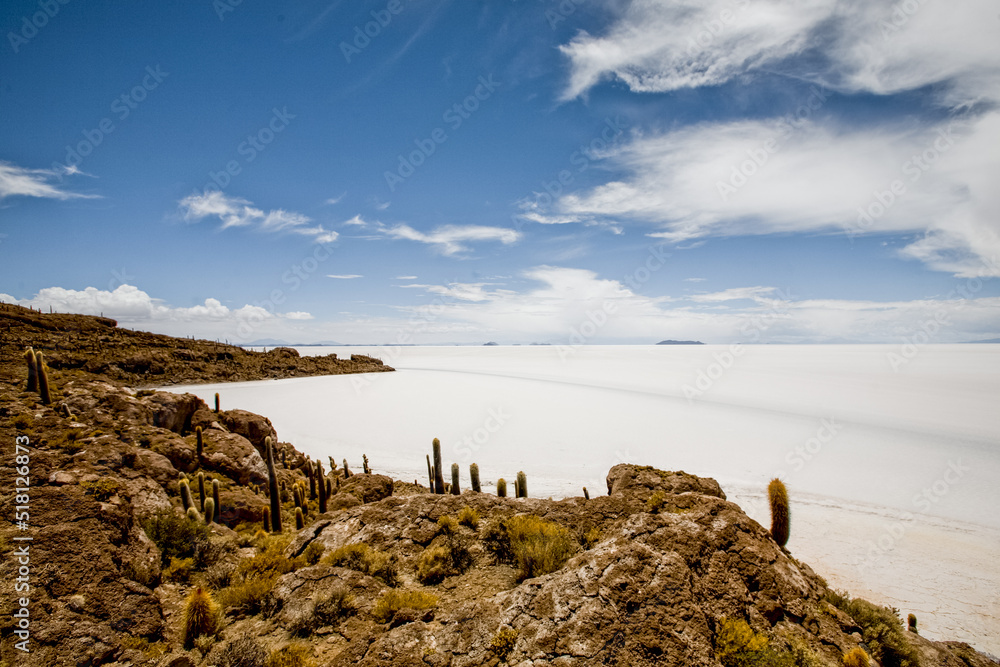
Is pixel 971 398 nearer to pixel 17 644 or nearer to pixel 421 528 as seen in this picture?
pixel 421 528

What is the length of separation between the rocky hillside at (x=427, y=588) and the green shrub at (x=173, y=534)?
0.10 ft

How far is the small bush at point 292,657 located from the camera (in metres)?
4.02

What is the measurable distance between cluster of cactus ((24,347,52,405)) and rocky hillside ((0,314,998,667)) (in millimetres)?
2573

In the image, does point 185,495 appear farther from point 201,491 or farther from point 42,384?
point 42,384

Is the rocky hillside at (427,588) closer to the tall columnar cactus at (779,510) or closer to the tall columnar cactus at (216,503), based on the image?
the tall columnar cactus at (779,510)

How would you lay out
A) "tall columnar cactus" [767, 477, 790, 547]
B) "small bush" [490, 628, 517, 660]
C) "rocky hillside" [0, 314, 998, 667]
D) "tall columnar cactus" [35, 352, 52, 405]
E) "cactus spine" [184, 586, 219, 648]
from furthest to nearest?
"tall columnar cactus" [35, 352, 52, 405] → "tall columnar cactus" [767, 477, 790, 547] → "cactus spine" [184, 586, 219, 648] → "rocky hillside" [0, 314, 998, 667] → "small bush" [490, 628, 517, 660]

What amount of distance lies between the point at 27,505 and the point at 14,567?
1.38m

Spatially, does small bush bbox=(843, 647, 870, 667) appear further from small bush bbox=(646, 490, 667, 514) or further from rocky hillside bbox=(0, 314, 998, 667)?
small bush bbox=(646, 490, 667, 514)

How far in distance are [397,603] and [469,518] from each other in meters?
2.16

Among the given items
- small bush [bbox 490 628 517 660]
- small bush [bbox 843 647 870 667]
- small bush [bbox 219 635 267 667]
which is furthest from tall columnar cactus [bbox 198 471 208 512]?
small bush [bbox 843 647 870 667]

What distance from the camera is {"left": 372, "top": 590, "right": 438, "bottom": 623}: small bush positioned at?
469 cm

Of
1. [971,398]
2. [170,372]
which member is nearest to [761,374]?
[971,398]

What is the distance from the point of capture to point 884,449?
23.4 metres

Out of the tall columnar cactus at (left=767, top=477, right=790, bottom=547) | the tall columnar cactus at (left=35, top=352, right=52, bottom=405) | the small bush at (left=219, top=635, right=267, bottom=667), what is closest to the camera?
the small bush at (left=219, top=635, right=267, bottom=667)
